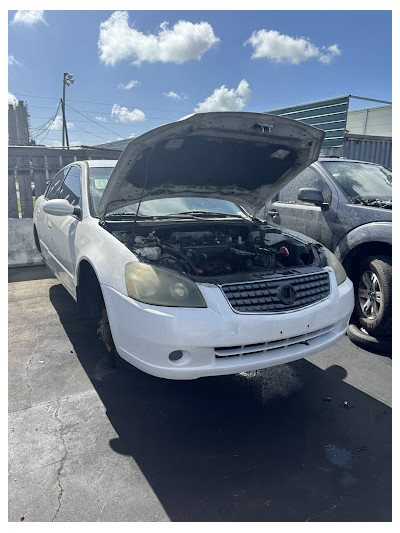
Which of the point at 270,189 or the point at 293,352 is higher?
the point at 270,189

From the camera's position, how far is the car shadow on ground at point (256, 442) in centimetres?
179

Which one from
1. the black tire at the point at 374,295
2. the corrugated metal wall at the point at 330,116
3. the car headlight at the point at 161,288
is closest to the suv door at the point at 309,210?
the black tire at the point at 374,295

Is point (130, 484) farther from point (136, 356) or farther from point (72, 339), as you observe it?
point (72, 339)

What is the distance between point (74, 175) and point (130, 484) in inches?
122

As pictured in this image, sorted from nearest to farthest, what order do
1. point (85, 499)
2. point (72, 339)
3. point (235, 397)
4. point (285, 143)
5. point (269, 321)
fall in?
point (85, 499) → point (269, 321) → point (235, 397) → point (285, 143) → point (72, 339)

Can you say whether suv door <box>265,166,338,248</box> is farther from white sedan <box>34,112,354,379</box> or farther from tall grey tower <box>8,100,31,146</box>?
tall grey tower <box>8,100,31,146</box>

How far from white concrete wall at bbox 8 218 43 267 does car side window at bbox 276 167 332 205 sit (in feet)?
14.7

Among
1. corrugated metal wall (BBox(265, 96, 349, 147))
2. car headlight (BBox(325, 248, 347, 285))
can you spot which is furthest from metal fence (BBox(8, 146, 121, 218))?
corrugated metal wall (BBox(265, 96, 349, 147))

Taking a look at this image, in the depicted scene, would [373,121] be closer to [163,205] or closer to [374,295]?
[374,295]

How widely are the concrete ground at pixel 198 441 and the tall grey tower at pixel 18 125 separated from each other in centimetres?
3350

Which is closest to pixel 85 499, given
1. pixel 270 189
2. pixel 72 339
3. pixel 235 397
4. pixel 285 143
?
pixel 235 397

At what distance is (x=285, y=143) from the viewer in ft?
9.78

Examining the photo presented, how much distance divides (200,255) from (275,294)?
753 mm

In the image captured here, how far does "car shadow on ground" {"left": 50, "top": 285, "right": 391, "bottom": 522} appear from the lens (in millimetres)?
1786
